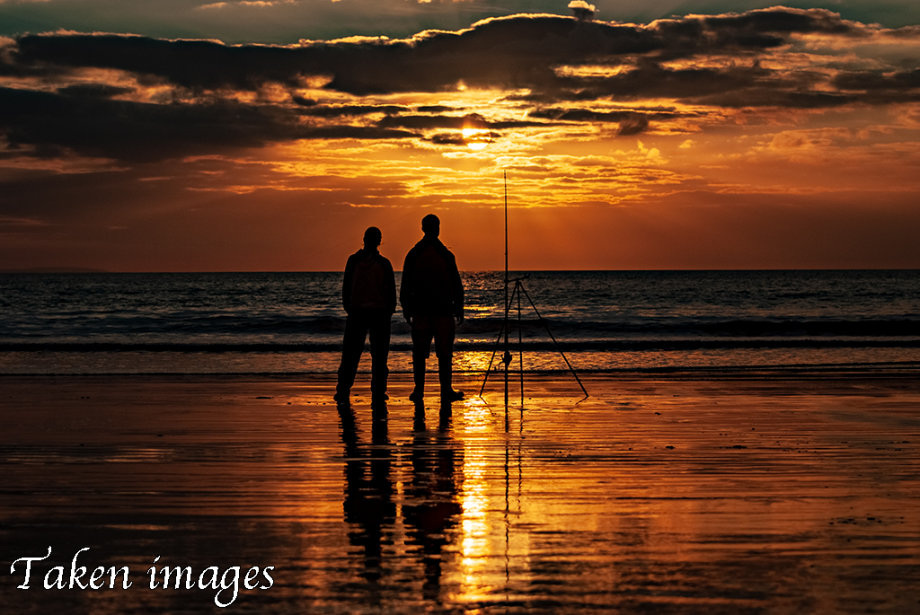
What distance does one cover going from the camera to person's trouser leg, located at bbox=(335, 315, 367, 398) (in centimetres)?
1014

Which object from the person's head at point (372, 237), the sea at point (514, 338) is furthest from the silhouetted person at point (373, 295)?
the sea at point (514, 338)

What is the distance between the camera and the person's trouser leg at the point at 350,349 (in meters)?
10.1

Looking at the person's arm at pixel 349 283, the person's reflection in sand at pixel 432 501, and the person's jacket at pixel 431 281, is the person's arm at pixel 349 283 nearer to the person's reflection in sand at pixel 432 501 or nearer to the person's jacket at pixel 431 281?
the person's jacket at pixel 431 281

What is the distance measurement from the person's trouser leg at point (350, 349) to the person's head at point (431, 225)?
1189 millimetres

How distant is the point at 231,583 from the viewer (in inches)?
150

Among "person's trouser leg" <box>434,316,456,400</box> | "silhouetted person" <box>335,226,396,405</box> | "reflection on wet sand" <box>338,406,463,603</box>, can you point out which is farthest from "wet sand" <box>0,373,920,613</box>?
"silhouetted person" <box>335,226,396,405</box>

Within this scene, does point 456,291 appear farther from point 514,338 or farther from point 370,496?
point 514,338

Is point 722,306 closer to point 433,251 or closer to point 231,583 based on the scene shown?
point 433,251

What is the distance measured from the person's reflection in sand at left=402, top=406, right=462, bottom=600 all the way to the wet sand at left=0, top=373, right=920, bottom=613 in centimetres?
2

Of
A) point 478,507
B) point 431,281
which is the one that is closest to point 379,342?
point 431,281

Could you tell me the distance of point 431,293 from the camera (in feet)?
31.4

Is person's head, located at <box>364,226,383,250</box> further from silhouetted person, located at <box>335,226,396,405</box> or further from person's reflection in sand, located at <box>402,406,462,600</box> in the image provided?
person's reflection in sand, located at <box>402,406,462,600</box>

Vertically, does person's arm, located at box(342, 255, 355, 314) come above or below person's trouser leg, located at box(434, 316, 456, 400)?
above

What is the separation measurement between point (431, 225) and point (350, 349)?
1.68m
